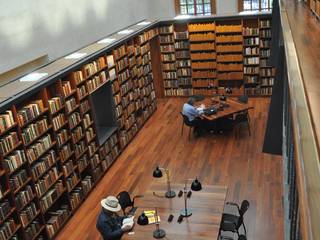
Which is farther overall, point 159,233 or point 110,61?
point 110,61

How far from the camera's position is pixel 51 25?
924 centimetres

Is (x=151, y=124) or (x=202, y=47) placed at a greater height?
(x=202, y=47)

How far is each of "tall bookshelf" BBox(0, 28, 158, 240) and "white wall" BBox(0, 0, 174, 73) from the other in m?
1.30

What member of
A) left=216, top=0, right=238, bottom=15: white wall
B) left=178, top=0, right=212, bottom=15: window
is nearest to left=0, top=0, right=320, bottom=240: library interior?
left=178, top=0, right=212, bottom=15: window

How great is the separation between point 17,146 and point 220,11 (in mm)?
10870

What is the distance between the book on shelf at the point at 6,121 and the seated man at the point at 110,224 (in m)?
1.73

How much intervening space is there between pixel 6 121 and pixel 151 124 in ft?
20.4

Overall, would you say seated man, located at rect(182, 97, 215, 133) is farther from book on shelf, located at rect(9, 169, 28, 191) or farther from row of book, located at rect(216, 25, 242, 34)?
book on shelf, located at rect(9, 169, 28, 191)

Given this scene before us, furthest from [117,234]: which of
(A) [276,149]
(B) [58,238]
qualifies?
(A) [276,149]

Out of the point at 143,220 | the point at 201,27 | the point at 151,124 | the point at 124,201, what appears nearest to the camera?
the point at 143,220

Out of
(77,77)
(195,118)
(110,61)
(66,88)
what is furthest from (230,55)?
(66,88)

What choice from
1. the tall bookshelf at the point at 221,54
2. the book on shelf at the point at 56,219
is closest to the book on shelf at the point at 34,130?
the book on shelf at the point at 56,219

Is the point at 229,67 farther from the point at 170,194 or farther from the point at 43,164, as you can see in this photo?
the point at 43,164

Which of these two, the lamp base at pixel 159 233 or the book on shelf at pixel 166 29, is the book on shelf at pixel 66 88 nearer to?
the lamp base at pixel 159 233
